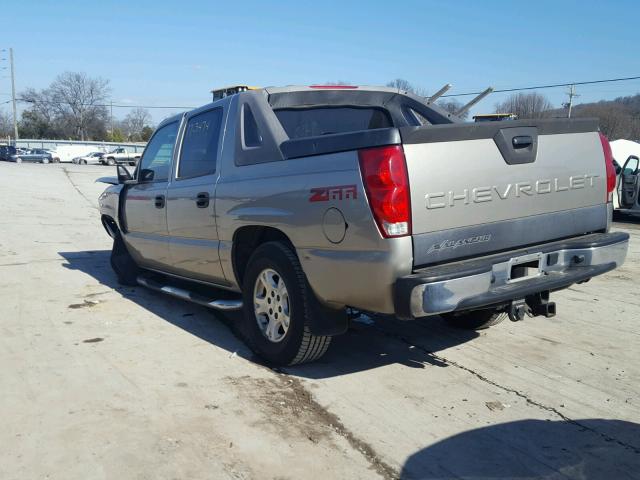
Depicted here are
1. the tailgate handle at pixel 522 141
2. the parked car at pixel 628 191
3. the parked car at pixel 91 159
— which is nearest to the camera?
the tailgate handle at pixel 522 141

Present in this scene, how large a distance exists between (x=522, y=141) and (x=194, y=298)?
10.2ft

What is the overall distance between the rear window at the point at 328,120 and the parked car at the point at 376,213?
0.01m

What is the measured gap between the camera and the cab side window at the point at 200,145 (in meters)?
5.08

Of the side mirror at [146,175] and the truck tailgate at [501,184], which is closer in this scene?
the truck tailgate at [501,184]

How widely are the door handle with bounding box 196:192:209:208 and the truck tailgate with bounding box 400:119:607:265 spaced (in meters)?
2.16

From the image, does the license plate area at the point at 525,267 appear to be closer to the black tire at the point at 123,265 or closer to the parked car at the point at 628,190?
the black tire at the point at 123,265

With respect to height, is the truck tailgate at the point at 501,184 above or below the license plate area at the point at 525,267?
above

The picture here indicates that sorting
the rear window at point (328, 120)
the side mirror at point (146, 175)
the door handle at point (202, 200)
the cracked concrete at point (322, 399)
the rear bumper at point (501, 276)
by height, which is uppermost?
the rear window at point (328, 120)

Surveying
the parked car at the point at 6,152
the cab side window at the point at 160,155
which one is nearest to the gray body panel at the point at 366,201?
the cab side window at the point at 160,155

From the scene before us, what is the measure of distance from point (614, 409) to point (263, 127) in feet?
9.92

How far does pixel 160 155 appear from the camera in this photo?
6133mm

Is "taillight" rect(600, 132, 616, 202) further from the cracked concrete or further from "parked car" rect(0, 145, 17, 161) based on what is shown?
"parked car" rect(0, 145, 17, 161)

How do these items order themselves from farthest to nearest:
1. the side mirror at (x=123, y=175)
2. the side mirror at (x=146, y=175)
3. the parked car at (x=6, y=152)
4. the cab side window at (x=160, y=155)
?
the parked car at (x=6, y=152)
the side mirror at (x=123, y=175)
the side mirror at (x=146, y=175)
the cab side window at (x=160, y=155)

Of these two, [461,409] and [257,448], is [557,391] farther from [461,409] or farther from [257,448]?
[257,448]
